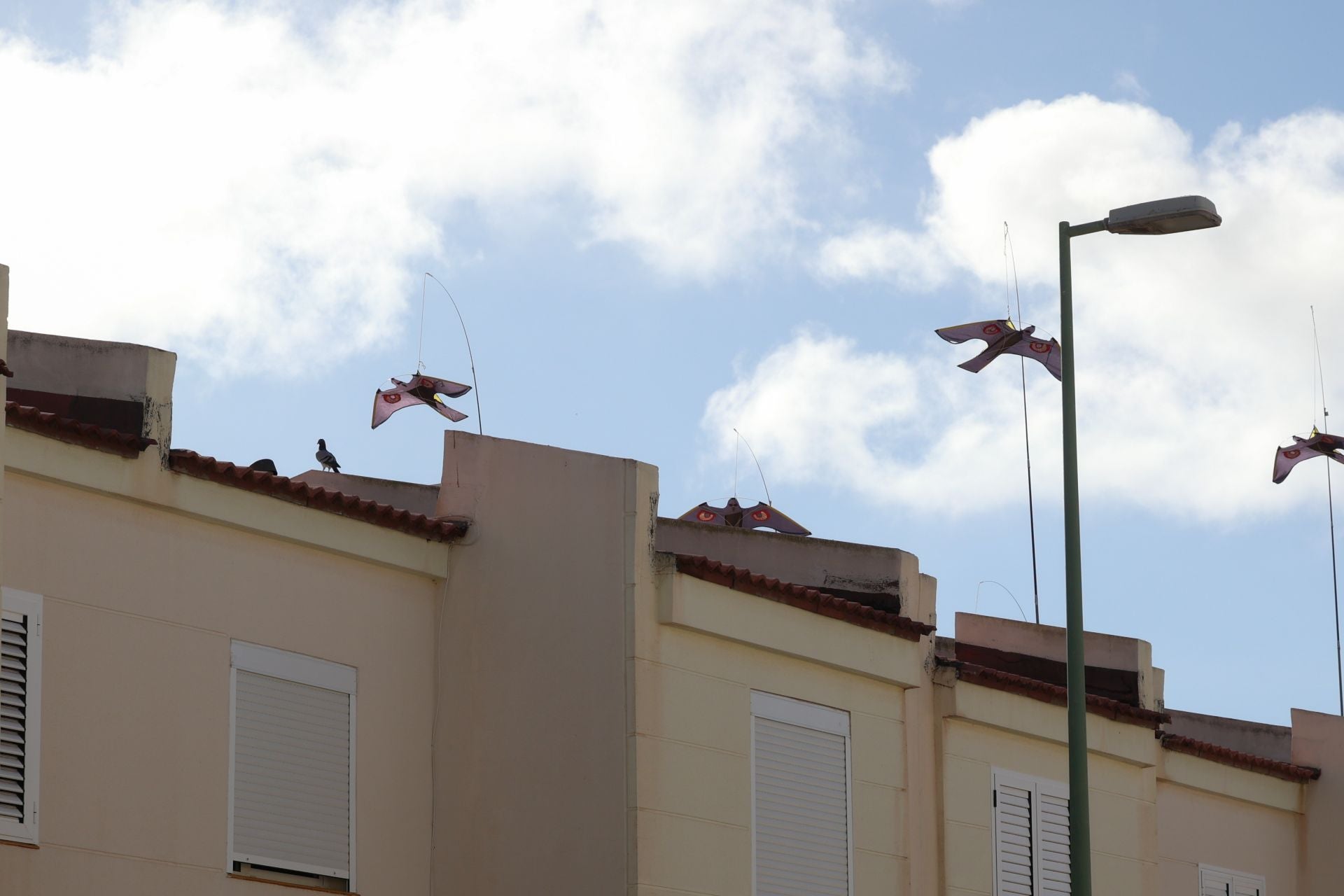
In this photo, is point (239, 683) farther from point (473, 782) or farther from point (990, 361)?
point (990, 361)

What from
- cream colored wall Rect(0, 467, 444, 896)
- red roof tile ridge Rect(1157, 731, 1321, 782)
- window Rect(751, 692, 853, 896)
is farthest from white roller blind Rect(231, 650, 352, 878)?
red roof tile ridge Rect(1157, 731, 1321, 782)

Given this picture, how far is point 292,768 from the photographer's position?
16109mm

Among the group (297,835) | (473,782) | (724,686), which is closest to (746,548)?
(724,686)

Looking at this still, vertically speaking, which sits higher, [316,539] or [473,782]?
[316,539]

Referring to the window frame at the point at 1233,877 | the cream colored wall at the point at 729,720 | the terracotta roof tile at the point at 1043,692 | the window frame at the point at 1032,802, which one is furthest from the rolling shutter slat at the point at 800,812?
the window frame at the point at 1233,877

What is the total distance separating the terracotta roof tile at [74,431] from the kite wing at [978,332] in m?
15.5

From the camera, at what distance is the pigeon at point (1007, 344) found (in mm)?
28375

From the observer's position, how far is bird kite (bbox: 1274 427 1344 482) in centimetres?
3002

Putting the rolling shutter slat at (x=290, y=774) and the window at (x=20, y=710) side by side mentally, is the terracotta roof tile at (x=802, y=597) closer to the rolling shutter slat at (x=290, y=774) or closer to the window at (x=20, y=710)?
the rolling shutter slat at (x=290, y=774)

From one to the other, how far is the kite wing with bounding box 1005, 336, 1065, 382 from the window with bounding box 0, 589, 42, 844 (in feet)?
55.0

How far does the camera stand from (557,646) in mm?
17188

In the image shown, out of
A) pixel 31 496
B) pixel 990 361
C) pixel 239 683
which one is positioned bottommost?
pixel 239 683

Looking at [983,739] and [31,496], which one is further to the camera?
[983,739]

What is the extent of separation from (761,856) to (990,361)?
12365mm
